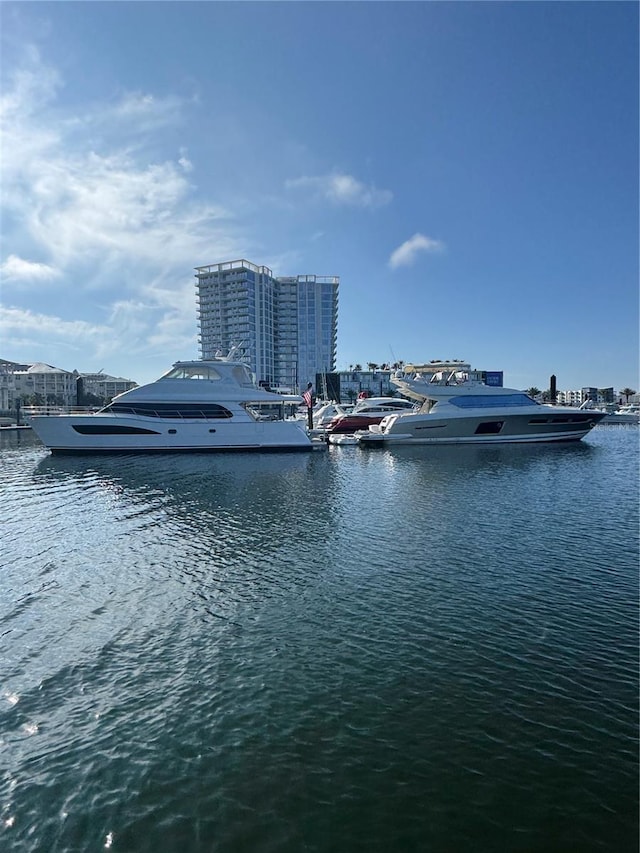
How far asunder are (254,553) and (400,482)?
13405mm

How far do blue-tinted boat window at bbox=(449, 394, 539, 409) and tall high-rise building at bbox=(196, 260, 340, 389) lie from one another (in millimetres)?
86587

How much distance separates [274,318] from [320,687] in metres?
135

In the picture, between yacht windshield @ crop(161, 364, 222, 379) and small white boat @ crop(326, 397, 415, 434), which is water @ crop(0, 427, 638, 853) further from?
small white boat @ crop(326, 397, 415, 434)

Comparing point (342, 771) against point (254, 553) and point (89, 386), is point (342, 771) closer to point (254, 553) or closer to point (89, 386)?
point (254, 553)

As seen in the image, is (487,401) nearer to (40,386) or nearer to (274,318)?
(274,318)

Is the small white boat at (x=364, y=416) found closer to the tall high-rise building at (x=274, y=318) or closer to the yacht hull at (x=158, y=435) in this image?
the yacht hull at (x=158, y=435)

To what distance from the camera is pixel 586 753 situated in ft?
18.6

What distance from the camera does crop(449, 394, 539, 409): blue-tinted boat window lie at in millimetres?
44062

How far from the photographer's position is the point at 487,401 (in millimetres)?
44219

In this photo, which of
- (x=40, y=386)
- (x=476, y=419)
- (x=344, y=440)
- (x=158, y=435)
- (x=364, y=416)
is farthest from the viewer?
(x=40, y=386)

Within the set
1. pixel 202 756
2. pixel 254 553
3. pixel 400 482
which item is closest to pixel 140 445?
pixel 400 482

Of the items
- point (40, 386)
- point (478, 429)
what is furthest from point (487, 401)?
point (40, 386)

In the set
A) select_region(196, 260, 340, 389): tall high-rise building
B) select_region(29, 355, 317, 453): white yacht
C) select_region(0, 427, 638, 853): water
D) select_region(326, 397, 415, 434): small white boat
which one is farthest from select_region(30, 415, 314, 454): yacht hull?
select_region(196, 260, 340, 389): tall high-rise building

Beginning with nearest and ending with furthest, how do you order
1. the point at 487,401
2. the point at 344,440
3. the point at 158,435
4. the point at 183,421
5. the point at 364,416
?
the point at 158,435 < the point at 183,421 < the point at 487,401 < the point at 344,440 < the point at 364,416
